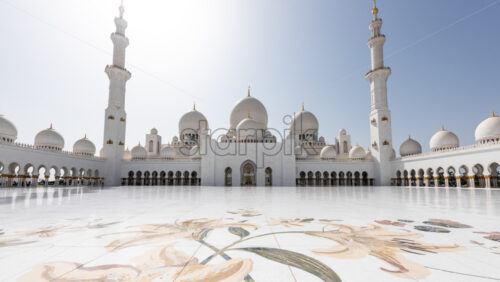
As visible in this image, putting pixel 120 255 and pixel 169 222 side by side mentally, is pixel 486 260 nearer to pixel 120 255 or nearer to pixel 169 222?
pixel 120 255

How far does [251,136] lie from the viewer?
22.2 m

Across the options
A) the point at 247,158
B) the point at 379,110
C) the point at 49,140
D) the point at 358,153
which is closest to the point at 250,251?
the point at 247,158

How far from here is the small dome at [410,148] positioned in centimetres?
2314

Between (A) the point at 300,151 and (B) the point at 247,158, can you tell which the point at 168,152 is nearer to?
(B) the point at 247,158

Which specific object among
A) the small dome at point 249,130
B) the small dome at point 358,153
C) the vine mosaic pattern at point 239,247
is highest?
the small dome at point 249,130

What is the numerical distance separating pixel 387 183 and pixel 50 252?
2424 centimetres

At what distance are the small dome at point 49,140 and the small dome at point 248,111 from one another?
14995 millimetres

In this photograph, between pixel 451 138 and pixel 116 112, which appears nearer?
pixel 451 138

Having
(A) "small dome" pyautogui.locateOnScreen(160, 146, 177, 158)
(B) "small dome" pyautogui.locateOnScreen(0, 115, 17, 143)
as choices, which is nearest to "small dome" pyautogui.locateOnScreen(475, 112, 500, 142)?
(A) "small dome" pyautogui.locateOnScreen(160, 146, 177, 158)

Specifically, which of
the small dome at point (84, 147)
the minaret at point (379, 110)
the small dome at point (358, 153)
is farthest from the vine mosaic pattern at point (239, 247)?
the small dome at point (84, 147)

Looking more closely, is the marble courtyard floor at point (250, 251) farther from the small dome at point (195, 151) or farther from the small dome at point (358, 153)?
the small dome at point (358, 153)

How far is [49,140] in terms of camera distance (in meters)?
19.8

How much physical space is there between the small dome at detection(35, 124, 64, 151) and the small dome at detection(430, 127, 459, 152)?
30.7 m

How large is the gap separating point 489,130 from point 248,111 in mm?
18578
